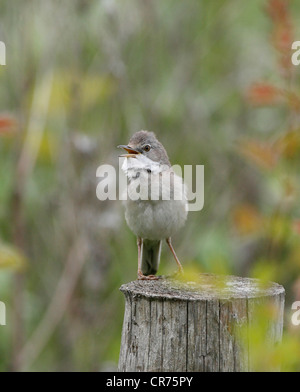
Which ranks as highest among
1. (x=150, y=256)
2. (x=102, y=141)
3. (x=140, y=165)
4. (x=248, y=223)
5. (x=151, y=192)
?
(x=102, y=141)

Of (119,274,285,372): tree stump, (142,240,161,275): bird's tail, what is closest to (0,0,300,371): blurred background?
(142,240,161,275): bird's tail

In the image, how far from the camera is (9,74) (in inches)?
269

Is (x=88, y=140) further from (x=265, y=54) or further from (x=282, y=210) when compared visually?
(x=265, y=54)

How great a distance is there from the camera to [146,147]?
16.8 feet

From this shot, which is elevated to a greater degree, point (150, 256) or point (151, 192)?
point (151, 192)

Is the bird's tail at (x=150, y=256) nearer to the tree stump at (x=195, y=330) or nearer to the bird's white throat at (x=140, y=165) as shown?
the bird's white throat at (x=140, y=165)

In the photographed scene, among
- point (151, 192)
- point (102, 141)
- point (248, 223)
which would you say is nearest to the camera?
point (248, 223)

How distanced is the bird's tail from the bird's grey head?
726 millimetres

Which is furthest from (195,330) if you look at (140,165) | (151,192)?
(140,165)

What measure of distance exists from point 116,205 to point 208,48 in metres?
2.79

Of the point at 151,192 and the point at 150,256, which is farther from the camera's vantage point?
the point at 150,256

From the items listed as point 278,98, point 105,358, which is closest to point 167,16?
point 105,358

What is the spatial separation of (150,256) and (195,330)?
7.27 feet

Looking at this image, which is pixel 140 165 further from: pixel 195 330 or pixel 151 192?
pixel 195 330
